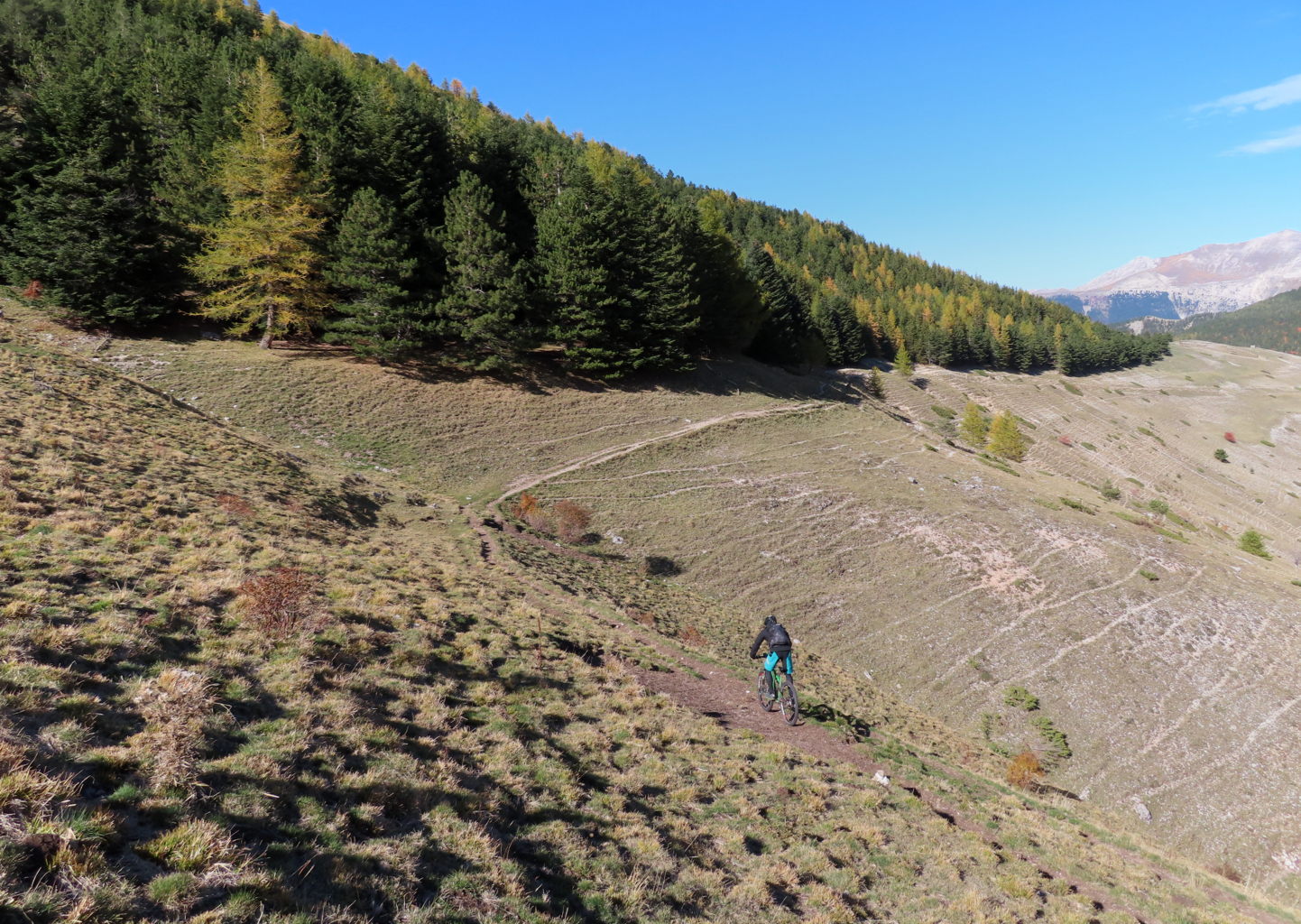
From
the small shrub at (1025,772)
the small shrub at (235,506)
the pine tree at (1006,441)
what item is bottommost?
the small shrub at (1025,772)

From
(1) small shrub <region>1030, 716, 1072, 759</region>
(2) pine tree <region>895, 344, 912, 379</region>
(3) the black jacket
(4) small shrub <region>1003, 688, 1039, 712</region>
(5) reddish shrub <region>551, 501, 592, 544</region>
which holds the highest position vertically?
(2) pine tree <region>895, 344, 912, 379</region>

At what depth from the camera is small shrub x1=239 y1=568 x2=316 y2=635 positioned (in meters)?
11.0

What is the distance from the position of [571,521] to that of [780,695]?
1735 cm

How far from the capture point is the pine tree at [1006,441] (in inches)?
2648

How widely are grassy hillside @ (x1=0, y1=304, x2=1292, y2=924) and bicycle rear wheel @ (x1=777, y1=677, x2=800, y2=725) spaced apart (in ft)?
1.99

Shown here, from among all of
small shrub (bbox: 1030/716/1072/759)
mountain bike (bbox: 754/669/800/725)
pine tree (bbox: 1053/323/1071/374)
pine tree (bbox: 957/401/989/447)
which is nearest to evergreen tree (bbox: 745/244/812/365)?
pine tree (bbox: 957/401/989/447)

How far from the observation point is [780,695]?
49.6 ft

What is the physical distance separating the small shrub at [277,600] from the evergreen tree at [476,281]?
104 ft

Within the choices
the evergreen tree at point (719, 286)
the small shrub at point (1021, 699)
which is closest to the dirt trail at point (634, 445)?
the evergreen tree at point (719, 286)

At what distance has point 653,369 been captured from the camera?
54688 millimetres

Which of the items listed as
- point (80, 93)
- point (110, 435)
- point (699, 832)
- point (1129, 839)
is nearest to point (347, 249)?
point (80, 93)

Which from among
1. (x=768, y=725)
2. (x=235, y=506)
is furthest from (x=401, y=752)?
(x=235, y=506)

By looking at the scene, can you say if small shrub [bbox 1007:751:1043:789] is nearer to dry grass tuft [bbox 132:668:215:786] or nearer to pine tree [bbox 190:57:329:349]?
dry grass tuft [bbox 132:668:215:786]

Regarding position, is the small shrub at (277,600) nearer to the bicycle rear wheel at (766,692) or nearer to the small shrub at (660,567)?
the bicycle rear wheel at (766,692)
